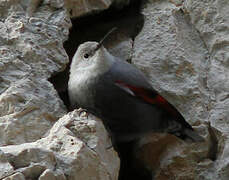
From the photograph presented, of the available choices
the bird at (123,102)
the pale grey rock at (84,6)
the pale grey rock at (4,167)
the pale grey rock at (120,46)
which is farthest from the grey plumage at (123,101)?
the pale grey rock at (4,167)

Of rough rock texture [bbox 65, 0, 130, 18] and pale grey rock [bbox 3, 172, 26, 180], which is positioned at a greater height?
rough rock texture [bbox 65, 0, 130, 18]

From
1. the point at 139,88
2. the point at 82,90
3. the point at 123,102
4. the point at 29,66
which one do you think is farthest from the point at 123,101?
the point at 29,66

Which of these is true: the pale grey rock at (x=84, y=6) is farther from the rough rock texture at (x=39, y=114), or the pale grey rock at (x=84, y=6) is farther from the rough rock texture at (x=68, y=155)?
the rough rock texture at (x=68, y=155)

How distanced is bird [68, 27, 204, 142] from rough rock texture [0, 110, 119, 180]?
0.42 m

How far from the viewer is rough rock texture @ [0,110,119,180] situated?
2.57 m

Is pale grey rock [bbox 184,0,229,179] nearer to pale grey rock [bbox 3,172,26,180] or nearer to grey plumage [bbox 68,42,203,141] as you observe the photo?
grey plumage [bbox 68,42,203,141]

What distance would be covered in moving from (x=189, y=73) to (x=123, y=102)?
623 millimetres

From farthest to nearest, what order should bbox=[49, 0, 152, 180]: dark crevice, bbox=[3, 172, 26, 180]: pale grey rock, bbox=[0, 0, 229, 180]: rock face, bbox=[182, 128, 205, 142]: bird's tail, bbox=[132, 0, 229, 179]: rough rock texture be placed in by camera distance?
bbox=[49, 0, 152, 180]: dark crevice, bbox=[132, 0, 229, 179]: rough rock texture, bbox=[182, 128, 205, 142]: bird's tail, bbox=[0, 0, 229, 180]: rock face, bbox=[3, 172, 26, 180]: pale grey rock

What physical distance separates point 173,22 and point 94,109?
3.55 ft

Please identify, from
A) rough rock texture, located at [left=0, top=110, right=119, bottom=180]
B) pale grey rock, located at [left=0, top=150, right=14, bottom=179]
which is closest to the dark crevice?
rough rock texture, located at [left=0, top=110, right=119, bottom=180]

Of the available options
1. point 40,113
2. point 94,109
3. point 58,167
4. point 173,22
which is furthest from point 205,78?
point 58,167

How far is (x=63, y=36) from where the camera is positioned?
3.95 metres

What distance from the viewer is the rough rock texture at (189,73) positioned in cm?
370

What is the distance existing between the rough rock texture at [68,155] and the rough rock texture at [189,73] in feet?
2.31
